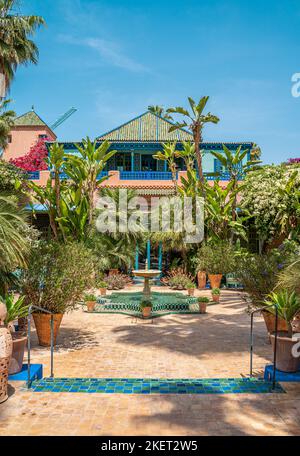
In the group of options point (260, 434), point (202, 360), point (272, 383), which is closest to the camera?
point (260, 434)

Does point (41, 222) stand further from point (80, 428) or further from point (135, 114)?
point (80, 428)

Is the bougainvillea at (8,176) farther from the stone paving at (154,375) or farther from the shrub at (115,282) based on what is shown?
the stone paving at (154,375)

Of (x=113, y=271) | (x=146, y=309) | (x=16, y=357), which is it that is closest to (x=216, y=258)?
(x=113, y=271)

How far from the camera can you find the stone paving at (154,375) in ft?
14.5

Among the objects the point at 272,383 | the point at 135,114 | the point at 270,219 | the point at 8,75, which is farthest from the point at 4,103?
the point at 272,383

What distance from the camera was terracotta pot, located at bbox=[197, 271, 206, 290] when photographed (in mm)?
19281

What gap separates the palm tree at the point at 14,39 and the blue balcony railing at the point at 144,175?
936 cm

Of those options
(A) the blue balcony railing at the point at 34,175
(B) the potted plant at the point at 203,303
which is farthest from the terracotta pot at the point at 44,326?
(A) the blue balcony railing at the point at 34,175

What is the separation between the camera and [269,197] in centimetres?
1697

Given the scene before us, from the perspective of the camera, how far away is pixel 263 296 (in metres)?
9.20

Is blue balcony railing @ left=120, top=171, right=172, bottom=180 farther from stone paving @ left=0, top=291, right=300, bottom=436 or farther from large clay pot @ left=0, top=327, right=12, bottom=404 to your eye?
large clay pot @ left=0, top=327, right=12, bottom=404

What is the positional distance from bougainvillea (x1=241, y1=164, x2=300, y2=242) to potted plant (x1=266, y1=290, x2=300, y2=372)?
930cm

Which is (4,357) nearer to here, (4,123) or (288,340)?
(288,340)

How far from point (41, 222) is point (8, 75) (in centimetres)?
1052
